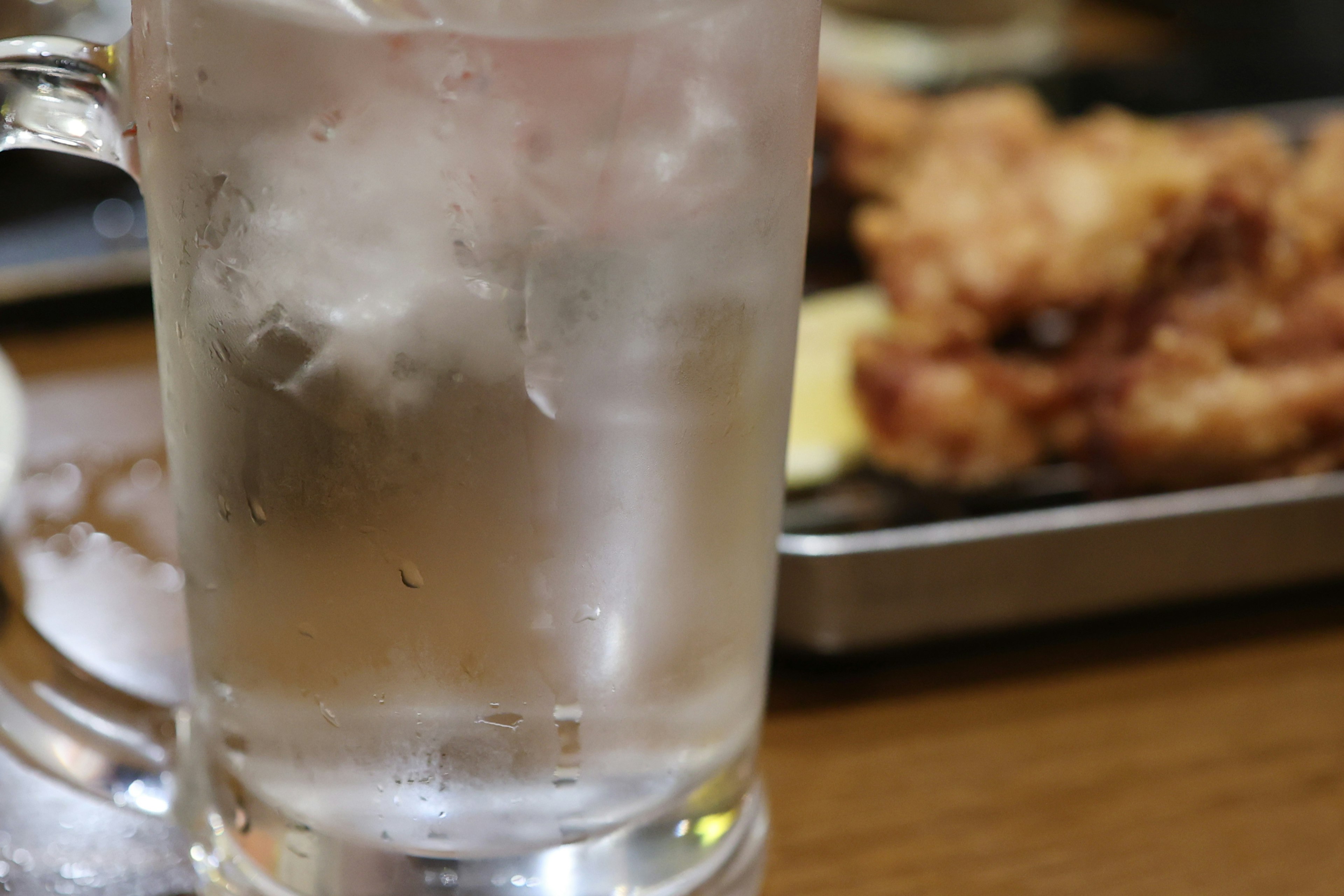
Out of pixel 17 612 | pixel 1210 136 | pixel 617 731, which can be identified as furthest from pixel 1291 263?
pixel 17 612

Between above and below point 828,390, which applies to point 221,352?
above

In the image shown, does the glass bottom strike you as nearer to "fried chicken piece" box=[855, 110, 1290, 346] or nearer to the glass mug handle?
the glass mug handle

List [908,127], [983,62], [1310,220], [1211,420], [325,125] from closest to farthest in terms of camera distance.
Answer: [325,125]
[1211,420]
[1310,220]
[908,127]
[983,62]

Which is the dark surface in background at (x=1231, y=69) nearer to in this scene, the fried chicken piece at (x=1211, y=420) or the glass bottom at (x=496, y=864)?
the fried chicken piece at (x=1211, y=420)

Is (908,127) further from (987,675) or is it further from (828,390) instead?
(987,675)

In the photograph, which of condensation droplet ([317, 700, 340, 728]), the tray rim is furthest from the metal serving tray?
condensation droplet ([317, 700, 340, 728])

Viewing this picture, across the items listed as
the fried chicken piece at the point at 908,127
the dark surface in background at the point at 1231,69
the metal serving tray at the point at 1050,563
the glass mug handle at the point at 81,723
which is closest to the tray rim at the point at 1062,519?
the metal serving tray at the point at 1050,563

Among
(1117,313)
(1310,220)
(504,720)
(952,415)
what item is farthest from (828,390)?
(504,720)
